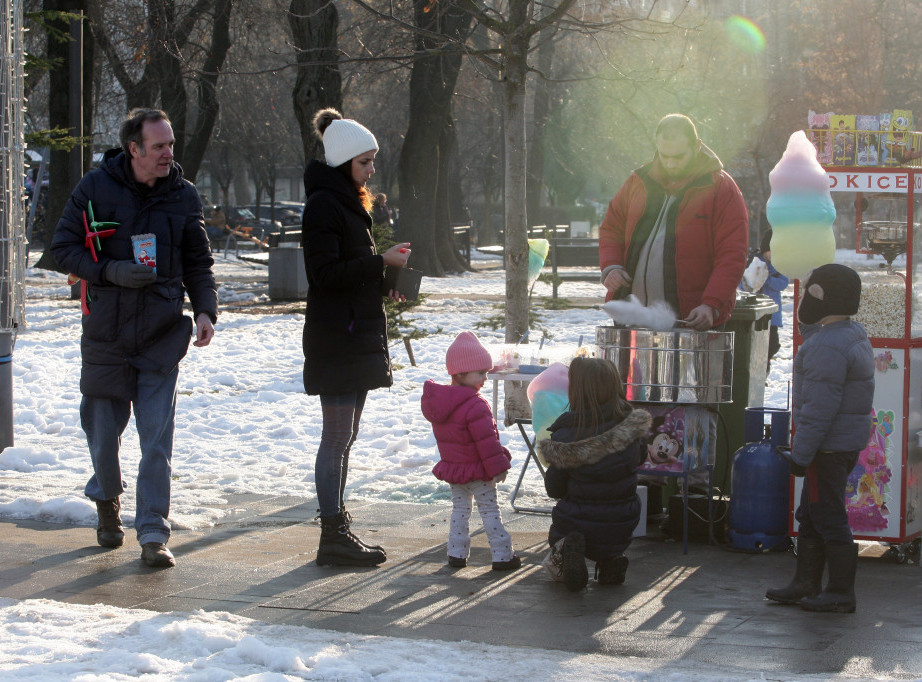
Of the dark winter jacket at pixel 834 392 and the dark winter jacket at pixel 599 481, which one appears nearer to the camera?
the dark winter jacket at pixel 834 392

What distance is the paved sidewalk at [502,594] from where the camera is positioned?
4453mm

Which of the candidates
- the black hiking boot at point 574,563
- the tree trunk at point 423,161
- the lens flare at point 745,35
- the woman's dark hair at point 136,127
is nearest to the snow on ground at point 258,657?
the black hiking boot at point 574,563

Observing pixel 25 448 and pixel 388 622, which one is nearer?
pixel 388 622

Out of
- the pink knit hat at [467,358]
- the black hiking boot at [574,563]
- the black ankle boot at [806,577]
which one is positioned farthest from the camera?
the pink knit hat at [467,358]

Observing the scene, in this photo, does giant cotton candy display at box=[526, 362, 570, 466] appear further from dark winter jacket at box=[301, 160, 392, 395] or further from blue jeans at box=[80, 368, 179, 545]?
blue jeans at box=[80, 368, 179, 545]

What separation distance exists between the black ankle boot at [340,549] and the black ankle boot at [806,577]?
178 cm

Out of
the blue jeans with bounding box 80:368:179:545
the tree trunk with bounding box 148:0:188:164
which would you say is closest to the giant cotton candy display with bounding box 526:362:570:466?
the blue jeans with bounding box 80:368:179:545

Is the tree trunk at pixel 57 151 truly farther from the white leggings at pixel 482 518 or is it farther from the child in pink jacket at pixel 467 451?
the white leggings at pixel 482 518

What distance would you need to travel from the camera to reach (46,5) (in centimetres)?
1930

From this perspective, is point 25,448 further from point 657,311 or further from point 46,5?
point 46,5

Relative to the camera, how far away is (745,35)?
37438 millimetres

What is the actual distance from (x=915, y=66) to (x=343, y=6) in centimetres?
2044

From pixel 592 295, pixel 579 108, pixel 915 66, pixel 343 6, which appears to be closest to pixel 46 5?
pixel 343 6

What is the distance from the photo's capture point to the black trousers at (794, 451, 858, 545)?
5.08 meters
